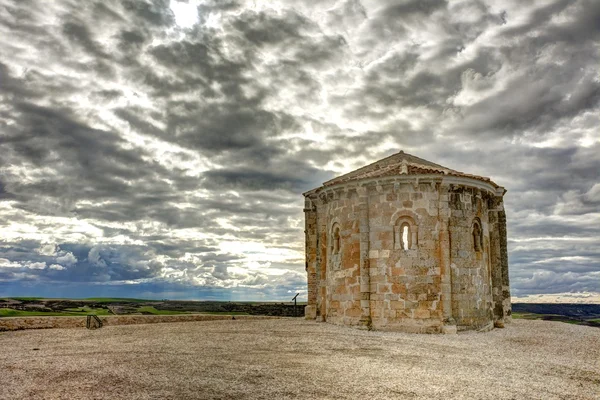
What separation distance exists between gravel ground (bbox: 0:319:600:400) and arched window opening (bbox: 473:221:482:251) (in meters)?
4.07

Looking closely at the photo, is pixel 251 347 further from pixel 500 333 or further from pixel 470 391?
pixel 500 333

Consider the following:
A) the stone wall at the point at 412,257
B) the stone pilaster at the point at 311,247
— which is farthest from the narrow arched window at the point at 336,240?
the stone pilaster at the point at 311,247

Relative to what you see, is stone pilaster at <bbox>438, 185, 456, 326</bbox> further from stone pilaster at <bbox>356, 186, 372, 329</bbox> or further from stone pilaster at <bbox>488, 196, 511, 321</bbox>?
stone pilaster at <bbox>488, 196, 511, 321</bbox>

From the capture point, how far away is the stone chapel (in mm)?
18562

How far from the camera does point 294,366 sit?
415 inches

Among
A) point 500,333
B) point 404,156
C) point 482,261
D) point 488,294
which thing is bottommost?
point 500,333

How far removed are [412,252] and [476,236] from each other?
3.59m

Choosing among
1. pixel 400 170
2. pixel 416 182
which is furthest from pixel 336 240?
pixel 416 182

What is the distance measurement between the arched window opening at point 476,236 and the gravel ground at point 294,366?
4073mm

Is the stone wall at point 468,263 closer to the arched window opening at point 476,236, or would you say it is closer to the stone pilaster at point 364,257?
the arched window opening at point 476,236

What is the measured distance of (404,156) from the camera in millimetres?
24828

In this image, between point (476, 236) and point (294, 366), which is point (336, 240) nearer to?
point (476, 236)

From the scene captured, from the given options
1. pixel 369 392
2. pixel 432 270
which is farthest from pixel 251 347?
pixel 432 270

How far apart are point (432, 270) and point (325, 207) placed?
673cm
